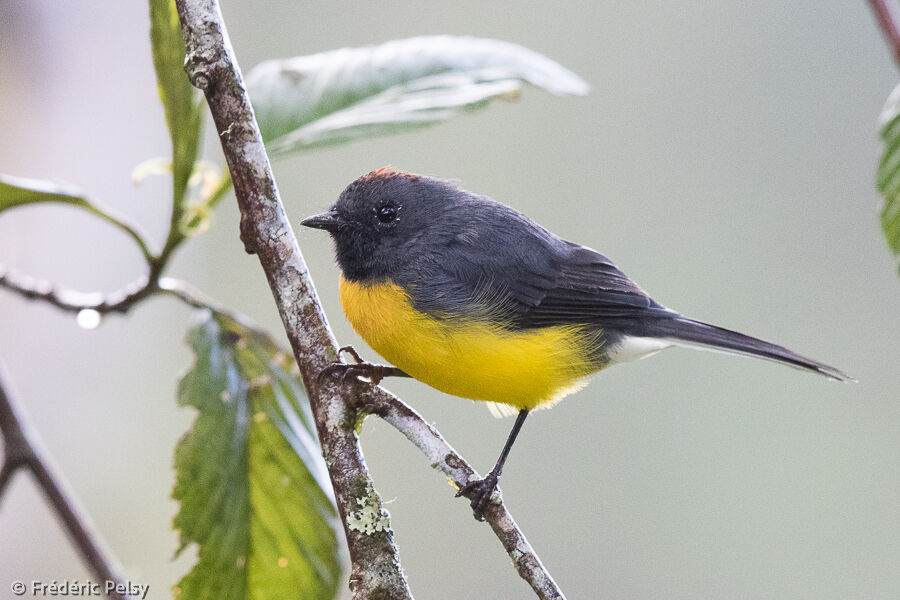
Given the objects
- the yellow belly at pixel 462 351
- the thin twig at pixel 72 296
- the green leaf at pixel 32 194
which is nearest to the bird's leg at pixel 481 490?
the yellow belly at pixel 462 351

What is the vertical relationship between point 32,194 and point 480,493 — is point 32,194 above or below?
above

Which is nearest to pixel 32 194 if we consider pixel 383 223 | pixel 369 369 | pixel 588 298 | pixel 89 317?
pixel 89 317

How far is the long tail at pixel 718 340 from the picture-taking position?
285 cm

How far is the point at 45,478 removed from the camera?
7.91 ft

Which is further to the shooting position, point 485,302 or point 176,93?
point 485,302

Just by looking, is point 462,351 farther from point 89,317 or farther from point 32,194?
point 32,194

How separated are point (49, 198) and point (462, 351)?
1.29 m

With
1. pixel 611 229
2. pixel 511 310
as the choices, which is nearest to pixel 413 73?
pixel 511 310

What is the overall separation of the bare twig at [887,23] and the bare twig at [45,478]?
2175mm

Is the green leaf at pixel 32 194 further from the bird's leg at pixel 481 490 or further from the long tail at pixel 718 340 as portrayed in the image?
the long tail at pixel 718 340

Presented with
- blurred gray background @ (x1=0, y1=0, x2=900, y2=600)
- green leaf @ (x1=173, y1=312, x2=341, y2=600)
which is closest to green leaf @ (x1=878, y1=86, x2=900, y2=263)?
green leaf @ (x1=173, y1=312, x2=341, y2=600)

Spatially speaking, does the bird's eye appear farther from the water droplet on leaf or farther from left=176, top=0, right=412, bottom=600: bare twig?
left=176, top=0, right=412, bottom=600: bare twig

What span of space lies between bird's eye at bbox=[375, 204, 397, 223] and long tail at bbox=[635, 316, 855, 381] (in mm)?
1033

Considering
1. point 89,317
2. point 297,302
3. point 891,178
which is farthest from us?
point 89,317
